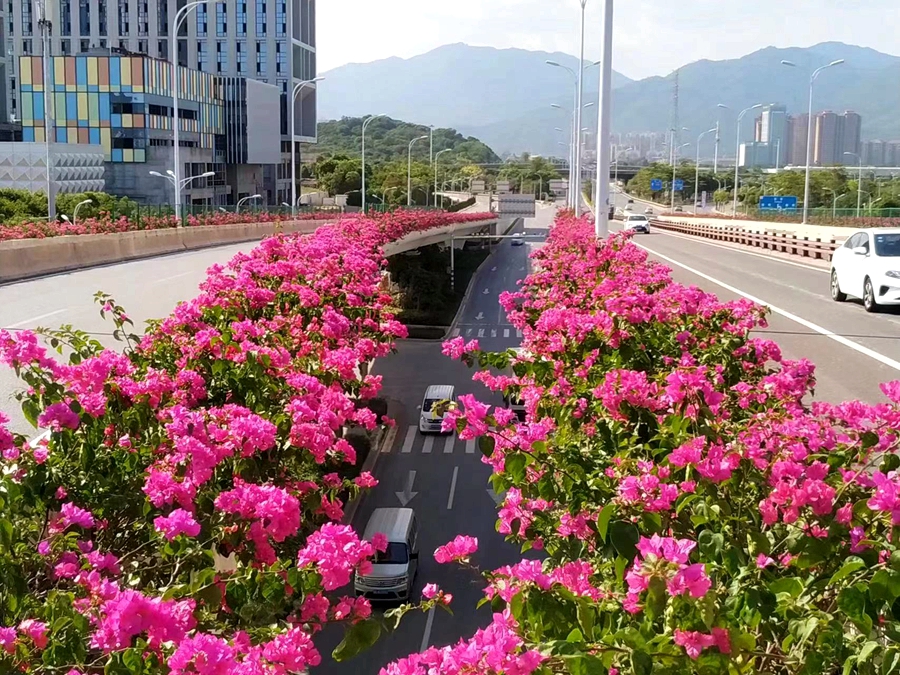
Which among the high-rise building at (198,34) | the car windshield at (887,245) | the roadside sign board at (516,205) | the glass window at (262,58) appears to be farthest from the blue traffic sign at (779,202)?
the car windshield at (887,245)

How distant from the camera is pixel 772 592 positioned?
365cm

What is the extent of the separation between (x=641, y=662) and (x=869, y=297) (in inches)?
816

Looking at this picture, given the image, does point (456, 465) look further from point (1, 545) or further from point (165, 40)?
point (165, 40)

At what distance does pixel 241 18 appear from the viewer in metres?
120

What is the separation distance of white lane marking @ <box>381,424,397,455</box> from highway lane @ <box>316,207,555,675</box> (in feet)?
0.34

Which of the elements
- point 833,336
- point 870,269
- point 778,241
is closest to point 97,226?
point 870,269

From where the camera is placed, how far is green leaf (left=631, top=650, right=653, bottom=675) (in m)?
3.09

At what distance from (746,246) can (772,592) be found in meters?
Answer: 51.1

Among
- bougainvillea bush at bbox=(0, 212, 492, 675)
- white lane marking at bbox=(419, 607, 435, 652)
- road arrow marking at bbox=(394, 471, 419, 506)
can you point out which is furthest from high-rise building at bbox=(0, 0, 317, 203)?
bougainvillea bush at bbox=(0, 212, 492, 675)

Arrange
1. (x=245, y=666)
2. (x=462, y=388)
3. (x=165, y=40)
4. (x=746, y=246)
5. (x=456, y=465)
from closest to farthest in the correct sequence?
(x=245, y=666) < (x=456, y=465) < (x=462, y=388) < (x=746, y=246) < (x=165, y=40)

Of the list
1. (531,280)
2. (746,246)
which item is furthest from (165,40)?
(531,280)

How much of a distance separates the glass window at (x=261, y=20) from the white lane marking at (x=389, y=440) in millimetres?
98288

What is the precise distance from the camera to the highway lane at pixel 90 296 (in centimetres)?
1575

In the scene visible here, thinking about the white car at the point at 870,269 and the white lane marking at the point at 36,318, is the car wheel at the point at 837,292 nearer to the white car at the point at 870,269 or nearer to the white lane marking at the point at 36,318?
the white car at the point at 870,269
